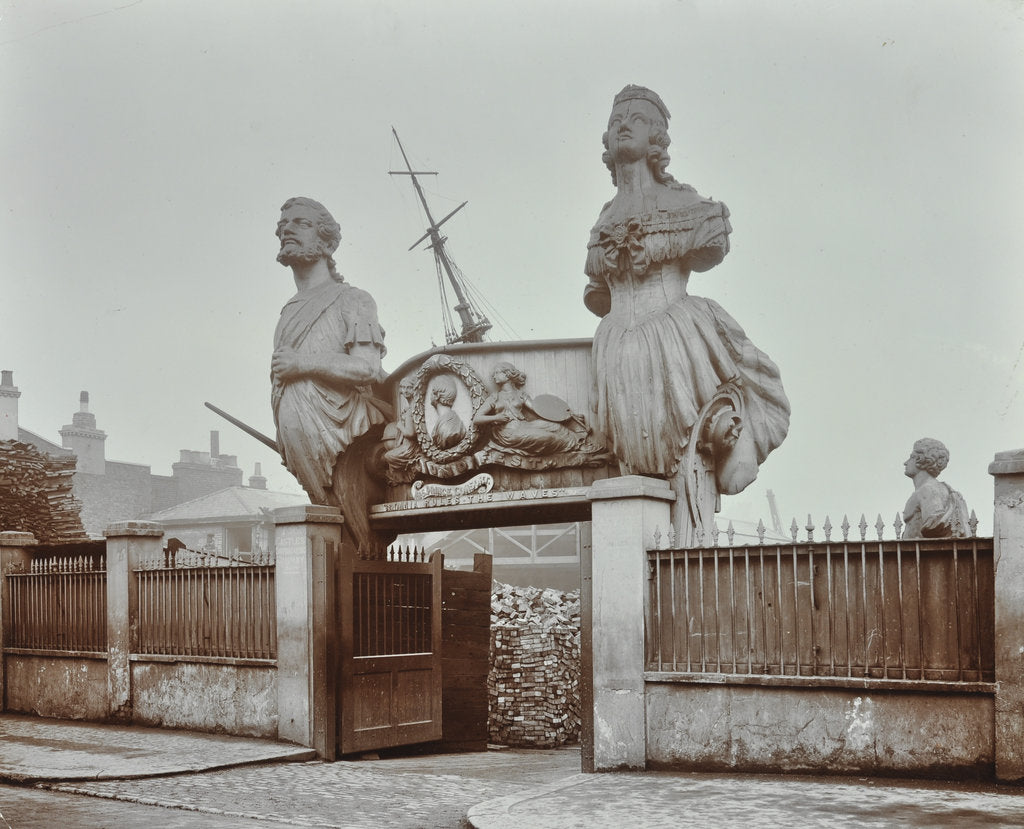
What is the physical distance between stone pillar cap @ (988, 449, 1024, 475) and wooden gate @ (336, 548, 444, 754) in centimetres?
641

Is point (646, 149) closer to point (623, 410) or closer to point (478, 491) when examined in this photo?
point (623, 410)

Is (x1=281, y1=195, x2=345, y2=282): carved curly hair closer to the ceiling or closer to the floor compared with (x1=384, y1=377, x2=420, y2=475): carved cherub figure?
closer to the ceiling

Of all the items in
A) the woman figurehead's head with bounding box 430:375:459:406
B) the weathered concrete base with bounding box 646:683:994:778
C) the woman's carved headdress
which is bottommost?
the weathered concrete base with bounding box 646:683:994:778

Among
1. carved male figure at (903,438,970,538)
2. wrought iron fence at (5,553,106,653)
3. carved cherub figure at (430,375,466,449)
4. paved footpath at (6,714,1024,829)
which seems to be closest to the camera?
paved footpath at (6,714,1024,829)

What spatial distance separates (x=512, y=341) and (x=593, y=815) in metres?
5.84

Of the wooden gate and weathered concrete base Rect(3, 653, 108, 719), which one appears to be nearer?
the wooden gate

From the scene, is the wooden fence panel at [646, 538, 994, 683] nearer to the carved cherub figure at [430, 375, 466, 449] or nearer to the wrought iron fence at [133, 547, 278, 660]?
the carved cherub figure at [430, 375, 466, 449]

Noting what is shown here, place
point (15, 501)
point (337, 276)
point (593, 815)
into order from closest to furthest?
point (593, 815)
point (337, 276)
point (15, 501)

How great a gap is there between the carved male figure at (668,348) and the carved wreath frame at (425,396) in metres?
1.54

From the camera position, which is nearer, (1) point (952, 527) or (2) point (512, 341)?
(1) point (952, 527)

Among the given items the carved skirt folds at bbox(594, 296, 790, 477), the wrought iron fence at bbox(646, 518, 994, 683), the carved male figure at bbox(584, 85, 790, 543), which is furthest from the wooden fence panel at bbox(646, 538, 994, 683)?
the carved skirt folds at bbox(594, 296, 790, 477)

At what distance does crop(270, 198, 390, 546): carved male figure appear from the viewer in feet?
43.9

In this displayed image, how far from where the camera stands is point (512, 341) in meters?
12.7

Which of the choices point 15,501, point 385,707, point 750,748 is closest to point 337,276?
point 385,707
